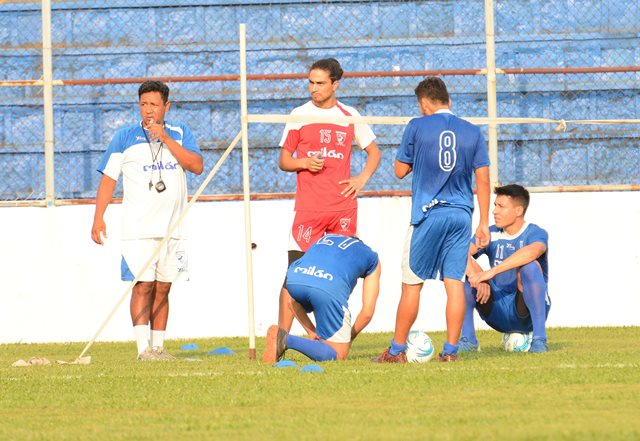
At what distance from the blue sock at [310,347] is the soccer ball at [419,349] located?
0.46 meters

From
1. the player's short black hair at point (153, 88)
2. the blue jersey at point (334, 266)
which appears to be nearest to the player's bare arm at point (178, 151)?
Result: the player's short black hair at point (153, 88)

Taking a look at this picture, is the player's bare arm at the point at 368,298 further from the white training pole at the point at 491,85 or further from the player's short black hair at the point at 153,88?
the white training pole at the point at 491,85

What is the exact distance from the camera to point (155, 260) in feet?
27.4

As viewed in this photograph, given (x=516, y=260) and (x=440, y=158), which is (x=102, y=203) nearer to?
(x=440, y=158)

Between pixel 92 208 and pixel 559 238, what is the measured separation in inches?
151

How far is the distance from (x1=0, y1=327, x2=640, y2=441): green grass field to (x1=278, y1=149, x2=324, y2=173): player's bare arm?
1.22 m

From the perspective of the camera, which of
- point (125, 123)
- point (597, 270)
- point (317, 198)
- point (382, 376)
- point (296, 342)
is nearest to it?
point (382, 376)

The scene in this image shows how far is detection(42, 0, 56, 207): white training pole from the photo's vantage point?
10.9 meters

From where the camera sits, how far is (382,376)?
6.28m

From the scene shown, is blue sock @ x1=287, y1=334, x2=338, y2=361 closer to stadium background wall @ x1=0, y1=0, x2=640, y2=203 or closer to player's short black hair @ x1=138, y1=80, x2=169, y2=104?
player's short black hair @ x1=138, y1=80, x2=169, y2=104

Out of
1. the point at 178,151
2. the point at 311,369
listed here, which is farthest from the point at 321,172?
the point at 311,369

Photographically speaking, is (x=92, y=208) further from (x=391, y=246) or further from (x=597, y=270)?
(x=597, y=270)

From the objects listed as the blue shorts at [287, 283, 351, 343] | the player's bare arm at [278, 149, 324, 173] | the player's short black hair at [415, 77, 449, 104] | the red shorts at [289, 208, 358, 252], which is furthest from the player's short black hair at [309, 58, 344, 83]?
the blue shorts at [287, 283, 351, 343]

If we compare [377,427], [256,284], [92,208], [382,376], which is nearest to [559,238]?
[256,284]
